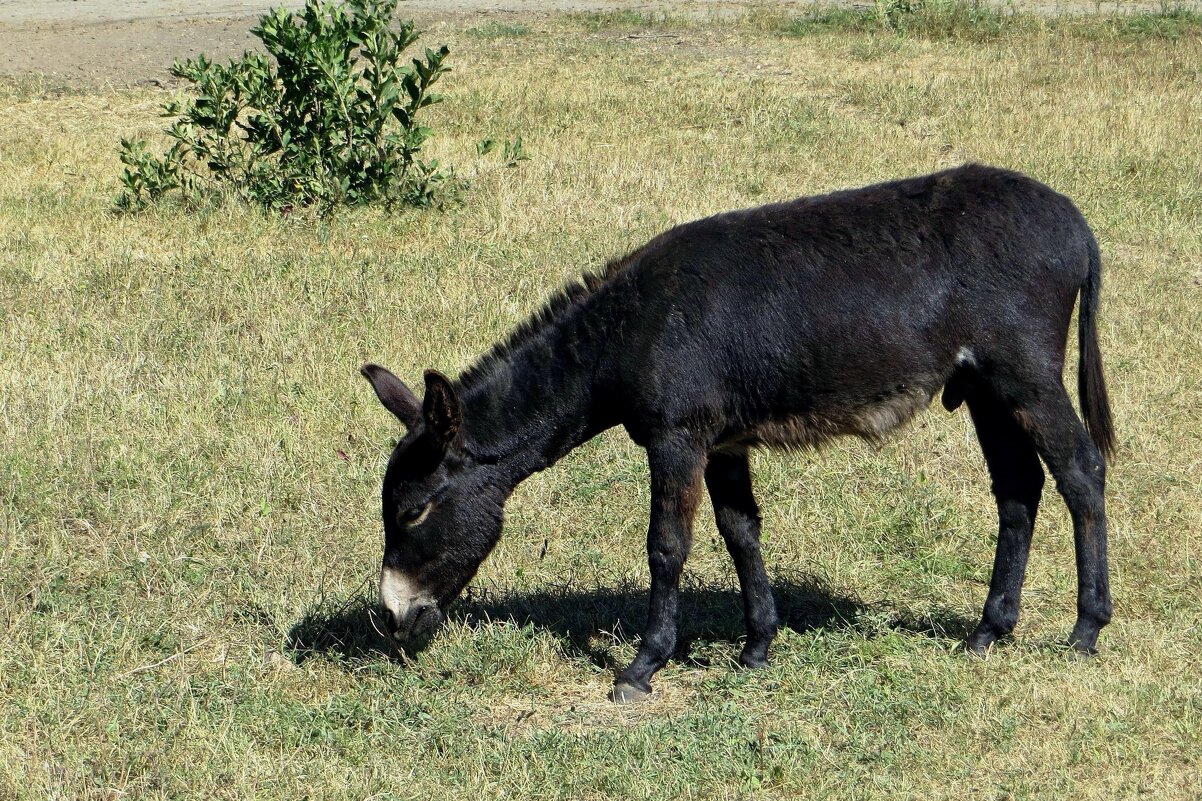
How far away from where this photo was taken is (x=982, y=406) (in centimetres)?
578

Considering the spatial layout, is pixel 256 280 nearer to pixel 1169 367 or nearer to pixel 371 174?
pixel 371 174

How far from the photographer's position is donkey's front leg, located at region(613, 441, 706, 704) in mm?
5406

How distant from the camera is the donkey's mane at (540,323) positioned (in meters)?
5.72

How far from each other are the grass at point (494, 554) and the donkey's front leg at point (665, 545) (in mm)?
157

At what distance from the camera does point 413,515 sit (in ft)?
18.1

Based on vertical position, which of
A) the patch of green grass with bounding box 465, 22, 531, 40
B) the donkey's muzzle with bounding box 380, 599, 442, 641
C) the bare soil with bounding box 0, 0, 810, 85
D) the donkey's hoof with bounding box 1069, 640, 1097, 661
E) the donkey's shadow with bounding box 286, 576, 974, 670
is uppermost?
the patch of green grass with bounding box 465, 22, 531, 40

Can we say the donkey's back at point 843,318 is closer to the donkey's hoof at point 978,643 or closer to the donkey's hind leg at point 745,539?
the donkey's hind leg at point 745,539

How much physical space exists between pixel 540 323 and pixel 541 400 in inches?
15.1

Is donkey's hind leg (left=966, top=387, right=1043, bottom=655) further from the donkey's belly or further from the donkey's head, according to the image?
the donkey's head

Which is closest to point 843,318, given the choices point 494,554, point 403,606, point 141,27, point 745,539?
point 745,539

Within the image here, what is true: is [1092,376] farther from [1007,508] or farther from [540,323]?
[540,323]

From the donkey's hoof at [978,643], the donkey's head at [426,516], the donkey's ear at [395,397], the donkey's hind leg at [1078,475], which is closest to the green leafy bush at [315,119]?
the donkey's ear at [395,397]

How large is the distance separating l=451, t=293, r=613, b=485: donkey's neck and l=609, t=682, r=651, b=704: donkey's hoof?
1.03 metres

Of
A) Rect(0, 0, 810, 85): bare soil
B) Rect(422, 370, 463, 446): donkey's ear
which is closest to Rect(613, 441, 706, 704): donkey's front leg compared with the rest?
Rect(422, 370, 463, 446): donkey's ear
